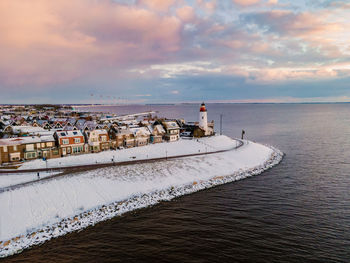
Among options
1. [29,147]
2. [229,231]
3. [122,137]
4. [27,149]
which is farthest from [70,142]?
[229,231]

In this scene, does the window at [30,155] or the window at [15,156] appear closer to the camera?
the window at [15,156]

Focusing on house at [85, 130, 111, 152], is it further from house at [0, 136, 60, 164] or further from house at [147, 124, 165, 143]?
house at [147, 124, 165, 143]

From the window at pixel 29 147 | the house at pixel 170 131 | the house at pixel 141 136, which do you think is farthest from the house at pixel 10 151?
the house at pixel 170 131

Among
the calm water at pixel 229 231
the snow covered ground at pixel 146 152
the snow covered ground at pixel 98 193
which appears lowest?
the calm water at pixel 229 231

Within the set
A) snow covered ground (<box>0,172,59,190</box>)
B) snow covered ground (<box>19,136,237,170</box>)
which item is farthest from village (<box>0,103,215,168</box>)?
snow covered ground (<box>0,172,59,190</box>)

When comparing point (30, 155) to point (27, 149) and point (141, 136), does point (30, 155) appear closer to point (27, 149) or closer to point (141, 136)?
point (27, 149)

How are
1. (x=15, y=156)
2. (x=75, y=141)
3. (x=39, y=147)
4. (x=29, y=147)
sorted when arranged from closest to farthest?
(x=15, y=156) → (x=29, y=147) → (x=39, y=147) → (x=75, y=141)

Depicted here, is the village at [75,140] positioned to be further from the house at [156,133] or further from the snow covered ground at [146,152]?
the snow covered ground at [146,152]
